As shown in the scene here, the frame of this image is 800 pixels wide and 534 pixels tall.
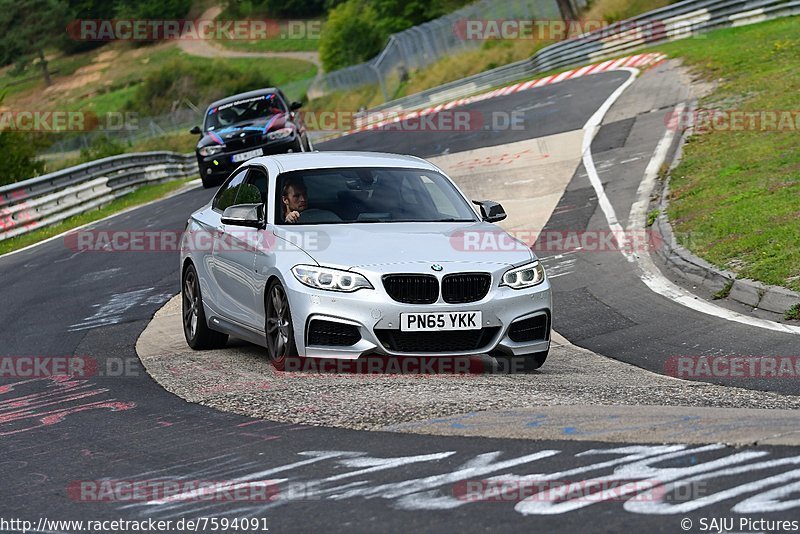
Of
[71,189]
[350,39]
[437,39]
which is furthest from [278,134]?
[350,39]

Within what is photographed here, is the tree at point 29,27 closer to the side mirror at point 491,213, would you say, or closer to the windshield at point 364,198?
the windshield at point 364,198

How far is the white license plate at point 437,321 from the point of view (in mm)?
8961

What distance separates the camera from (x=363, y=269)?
9016 mm

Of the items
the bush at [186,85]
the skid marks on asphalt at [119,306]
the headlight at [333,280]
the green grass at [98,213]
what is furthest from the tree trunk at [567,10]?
the bush at [186,85]

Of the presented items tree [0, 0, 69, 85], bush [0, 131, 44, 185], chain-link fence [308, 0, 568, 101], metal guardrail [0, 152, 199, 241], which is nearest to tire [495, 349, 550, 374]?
metal guardrail [0, 152, 199, 241]

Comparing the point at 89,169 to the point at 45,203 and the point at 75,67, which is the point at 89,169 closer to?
the point at 45,203

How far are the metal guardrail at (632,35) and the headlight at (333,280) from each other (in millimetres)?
31261

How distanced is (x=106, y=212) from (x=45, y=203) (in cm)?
214

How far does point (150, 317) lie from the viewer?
13.8 m

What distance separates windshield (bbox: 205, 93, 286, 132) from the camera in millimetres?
27531

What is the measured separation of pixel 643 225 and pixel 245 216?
8.14m

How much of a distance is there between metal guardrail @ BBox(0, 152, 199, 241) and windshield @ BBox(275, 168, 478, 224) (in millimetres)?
15505

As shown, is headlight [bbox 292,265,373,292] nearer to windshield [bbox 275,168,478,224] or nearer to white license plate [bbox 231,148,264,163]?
windshield [bbox 275,168,478,224]

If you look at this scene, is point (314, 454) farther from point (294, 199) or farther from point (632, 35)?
point (632, 35)
